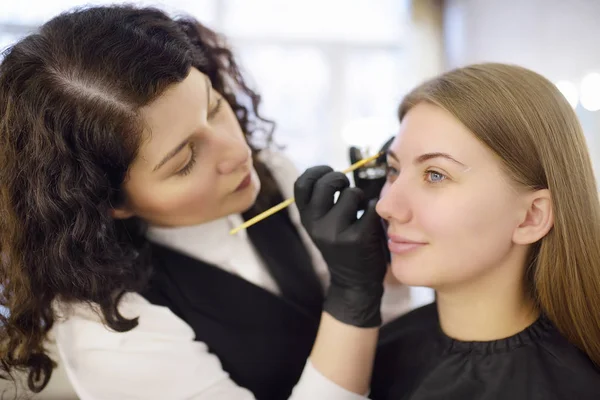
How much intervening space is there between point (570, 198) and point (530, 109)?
19 cm

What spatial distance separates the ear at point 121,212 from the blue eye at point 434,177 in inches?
26.5

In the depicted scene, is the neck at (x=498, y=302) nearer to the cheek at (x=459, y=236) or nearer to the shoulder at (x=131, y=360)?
the cheek at (x=459, y=236)

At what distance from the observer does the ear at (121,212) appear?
1.16 meters

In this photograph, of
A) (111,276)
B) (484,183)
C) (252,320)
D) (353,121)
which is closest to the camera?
(484,183)

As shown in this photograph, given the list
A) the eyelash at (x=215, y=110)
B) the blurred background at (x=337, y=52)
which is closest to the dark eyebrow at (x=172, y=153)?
the eyelash at (x=215, y=110)

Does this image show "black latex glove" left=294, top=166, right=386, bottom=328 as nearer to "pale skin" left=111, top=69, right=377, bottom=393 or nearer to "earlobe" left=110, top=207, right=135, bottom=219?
"pale skin" left=111, top=69, right=377, bottom=393

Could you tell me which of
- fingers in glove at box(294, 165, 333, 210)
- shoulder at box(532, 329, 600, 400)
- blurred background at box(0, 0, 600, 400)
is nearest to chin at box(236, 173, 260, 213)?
fingers in glove at box(294, 165, 333, 210)

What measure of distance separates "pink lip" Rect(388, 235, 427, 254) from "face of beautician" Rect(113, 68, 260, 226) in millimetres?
377

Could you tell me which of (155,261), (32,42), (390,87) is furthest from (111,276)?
(390,87)

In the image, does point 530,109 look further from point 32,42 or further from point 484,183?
point 32,42

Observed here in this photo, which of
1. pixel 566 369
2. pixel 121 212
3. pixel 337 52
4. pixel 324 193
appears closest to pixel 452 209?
pixel 324 193

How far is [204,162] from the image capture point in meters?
1.11

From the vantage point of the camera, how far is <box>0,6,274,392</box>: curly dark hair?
984 mm

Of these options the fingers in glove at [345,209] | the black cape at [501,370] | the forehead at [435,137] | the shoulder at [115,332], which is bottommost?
the black cape at [501,370]
